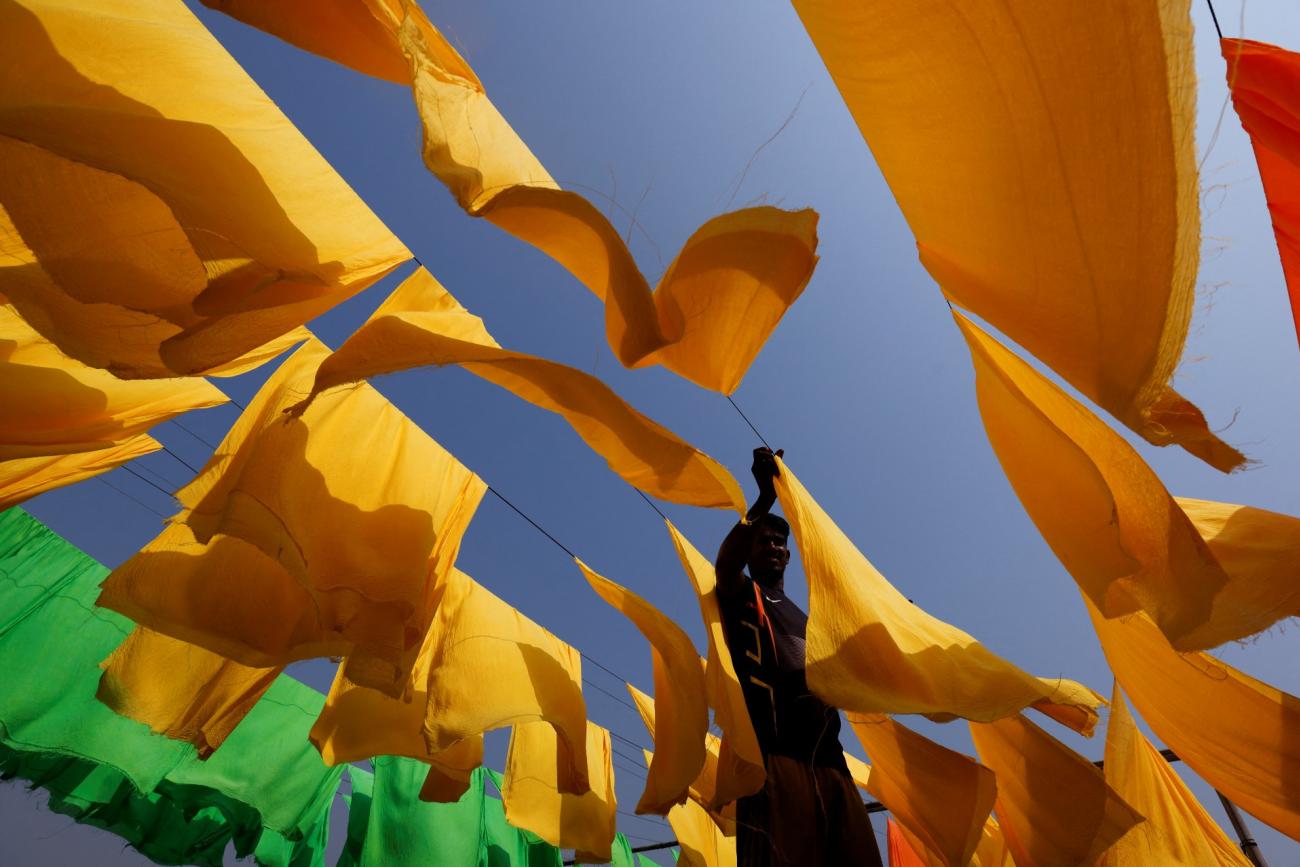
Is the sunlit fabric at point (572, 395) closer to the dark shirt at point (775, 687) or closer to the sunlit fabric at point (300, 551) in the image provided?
the sunlit fabric at point (300, 551)

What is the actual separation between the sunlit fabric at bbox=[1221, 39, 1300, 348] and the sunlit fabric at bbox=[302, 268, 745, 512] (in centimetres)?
92

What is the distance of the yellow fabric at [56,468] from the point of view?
1348mm

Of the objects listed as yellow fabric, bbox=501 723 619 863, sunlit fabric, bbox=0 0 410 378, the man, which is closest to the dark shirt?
the man

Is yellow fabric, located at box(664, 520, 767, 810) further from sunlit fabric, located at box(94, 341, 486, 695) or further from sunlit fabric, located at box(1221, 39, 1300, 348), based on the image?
sunlit fabric, located at box(1221, 39, 1300, 348)

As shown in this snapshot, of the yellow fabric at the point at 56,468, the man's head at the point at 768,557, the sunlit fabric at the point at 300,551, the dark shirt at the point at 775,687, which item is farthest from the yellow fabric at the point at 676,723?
the yellow fabric at the point at 56,468

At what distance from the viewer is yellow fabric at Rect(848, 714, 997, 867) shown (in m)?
1.45

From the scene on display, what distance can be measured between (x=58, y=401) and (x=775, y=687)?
1.48 m

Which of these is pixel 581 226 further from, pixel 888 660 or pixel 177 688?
pixel 177 688

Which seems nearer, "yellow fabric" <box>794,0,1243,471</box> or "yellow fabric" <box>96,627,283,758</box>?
"yellow fabric" <box>794,0,1243,471</box>

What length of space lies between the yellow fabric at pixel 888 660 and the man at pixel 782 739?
0.78 ft

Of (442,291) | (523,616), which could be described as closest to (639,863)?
(523,616)

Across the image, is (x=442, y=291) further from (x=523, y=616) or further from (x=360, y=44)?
(x=523, y=616)

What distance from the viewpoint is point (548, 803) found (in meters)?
1.87

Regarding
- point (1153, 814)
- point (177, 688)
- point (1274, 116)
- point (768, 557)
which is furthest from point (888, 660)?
point (177, 688)
